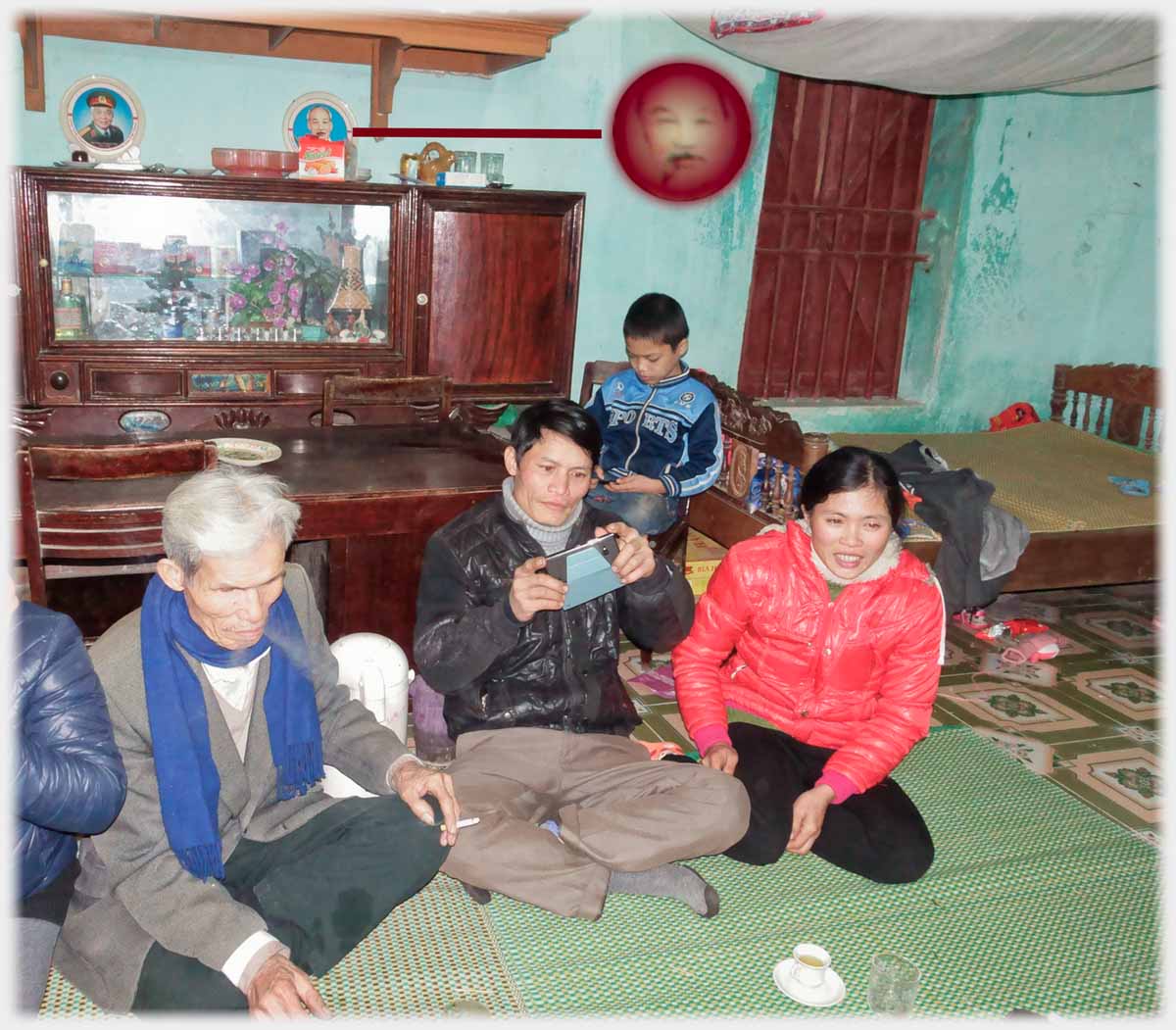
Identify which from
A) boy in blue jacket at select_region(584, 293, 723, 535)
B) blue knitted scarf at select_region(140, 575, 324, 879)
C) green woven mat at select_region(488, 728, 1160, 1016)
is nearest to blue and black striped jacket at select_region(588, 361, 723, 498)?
boy in blue jacket at select_region(584, 293, 723, 535)

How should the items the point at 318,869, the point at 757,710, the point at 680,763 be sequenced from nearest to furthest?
the point at 318,869
the point at 680,763
the point at 757,710

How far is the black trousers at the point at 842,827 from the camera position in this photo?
9.12ft

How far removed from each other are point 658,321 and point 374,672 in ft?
5.77

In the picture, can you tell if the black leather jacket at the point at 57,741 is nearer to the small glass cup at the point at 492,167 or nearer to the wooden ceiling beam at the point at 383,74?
the wooden ceiling beam at the point at 383,74

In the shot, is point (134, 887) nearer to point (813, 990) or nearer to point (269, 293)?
point (813, 990)

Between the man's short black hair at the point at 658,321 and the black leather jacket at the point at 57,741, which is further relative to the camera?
the man's short black hair at the point at 658,321

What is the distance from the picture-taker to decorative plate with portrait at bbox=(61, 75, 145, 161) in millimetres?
4559

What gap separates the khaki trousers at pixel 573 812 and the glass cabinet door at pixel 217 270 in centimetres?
285

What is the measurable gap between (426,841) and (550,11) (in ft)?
11.6

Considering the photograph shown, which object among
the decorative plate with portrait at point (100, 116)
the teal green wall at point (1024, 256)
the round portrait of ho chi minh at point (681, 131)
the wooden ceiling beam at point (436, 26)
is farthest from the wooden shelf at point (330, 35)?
the teal green wall at point (1024, 256)

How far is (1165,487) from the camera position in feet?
16.5

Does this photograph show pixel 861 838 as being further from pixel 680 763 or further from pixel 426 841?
pixel 426 841

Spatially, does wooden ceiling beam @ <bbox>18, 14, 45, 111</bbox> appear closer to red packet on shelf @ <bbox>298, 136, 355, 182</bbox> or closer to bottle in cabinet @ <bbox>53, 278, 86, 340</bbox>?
bottle in cabinet @ <bbox>53, 278, 86, 340</bbox>

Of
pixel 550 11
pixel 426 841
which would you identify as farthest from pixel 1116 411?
pixel 426 841
